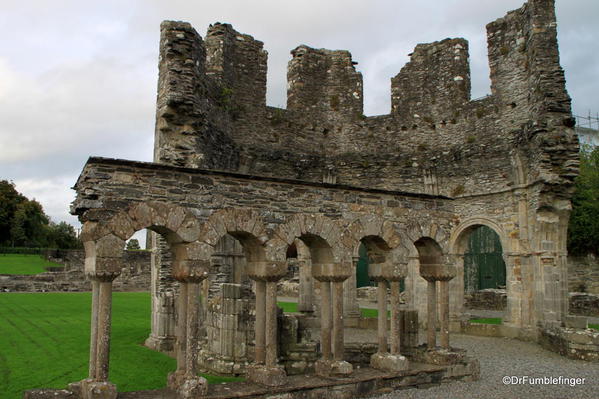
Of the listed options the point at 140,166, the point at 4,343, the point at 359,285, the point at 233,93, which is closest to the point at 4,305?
the point at 4,343

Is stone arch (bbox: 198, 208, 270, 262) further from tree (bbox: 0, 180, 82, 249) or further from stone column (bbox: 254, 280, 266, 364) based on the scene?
tree (bbox: 0, 180, 82, 249)

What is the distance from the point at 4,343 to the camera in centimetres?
1200

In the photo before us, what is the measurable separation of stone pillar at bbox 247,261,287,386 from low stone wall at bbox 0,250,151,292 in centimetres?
1990

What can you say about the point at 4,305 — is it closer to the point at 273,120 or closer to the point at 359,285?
the point at 273,120

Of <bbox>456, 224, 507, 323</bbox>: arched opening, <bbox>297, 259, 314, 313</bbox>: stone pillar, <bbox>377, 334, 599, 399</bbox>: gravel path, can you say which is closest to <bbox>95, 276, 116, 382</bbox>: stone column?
<bbox>377, 334, 599, 399</bbox>: gravel path

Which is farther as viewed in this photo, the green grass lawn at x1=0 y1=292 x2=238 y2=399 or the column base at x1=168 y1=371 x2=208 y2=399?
the green grass lawn at x1=0 y1=292 x2=238 y2=399

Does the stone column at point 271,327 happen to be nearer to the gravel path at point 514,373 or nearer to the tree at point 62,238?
the gravel path at point 514,373

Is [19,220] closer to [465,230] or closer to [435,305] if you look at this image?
[465,230]

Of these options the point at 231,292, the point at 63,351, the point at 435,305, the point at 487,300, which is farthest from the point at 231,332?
the point at 487,300

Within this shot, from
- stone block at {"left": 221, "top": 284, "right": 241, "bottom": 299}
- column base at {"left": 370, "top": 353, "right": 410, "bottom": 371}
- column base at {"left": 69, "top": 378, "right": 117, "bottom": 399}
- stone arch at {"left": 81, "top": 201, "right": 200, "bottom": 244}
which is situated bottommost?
column base at {"left": 370, "top": 353, "right": 410, "bottom": 371}

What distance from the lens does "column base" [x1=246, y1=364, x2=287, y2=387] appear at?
28.6 feet

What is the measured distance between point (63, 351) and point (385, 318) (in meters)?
6.77

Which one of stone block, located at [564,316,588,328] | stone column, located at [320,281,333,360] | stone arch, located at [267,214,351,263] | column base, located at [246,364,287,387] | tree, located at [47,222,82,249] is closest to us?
column base, located at [246,364,287,387]

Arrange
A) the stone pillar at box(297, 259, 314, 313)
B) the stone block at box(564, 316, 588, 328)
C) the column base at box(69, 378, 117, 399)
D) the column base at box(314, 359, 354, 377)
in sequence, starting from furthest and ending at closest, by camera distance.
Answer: the stone pillar at box(297, 259, 314, 313) → the stone block at box(564, 316, 588, 328) → the column base at box(314, 359, 354, 377) → the column base at box(69, 378, 117, 399)
